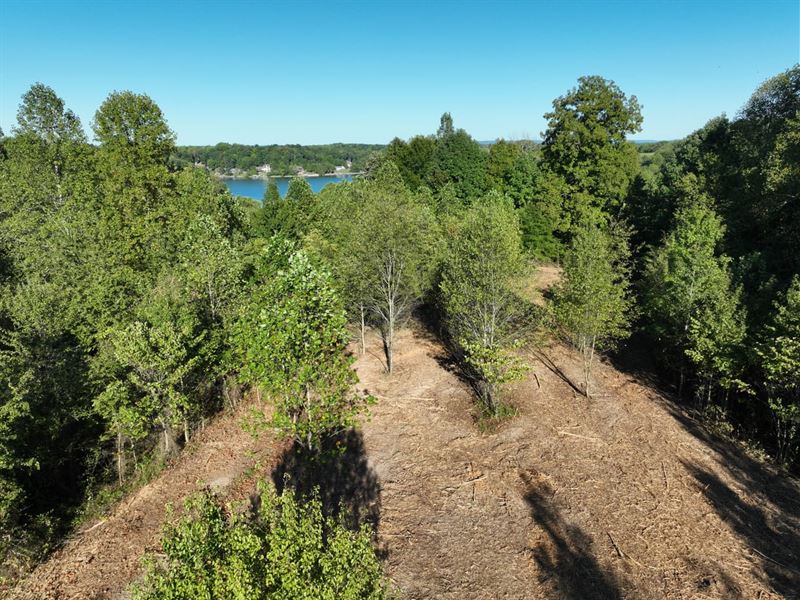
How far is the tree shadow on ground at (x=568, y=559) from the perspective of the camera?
35.6ft

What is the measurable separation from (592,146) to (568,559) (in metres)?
32.4

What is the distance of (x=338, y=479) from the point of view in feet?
49.0

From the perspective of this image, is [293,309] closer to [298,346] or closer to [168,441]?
[298,346]

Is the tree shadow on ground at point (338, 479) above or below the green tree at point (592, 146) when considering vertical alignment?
→ below

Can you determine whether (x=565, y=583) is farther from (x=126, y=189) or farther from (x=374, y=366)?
(x=126, y=189)

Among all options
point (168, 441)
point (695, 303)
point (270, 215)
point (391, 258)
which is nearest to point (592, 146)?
point (695, 303)

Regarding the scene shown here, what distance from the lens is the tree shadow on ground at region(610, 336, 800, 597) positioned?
1165 cm

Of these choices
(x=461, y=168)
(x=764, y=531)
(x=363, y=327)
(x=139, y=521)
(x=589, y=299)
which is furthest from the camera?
(x=461, y=168)

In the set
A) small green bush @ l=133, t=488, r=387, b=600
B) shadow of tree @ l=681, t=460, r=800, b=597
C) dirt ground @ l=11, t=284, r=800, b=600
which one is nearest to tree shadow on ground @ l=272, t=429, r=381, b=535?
dirt ground @ l=11, t=284, r=800, b=600

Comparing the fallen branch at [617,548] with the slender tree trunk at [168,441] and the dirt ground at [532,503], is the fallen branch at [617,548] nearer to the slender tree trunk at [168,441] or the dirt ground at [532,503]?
the dirt ground at [532,503]

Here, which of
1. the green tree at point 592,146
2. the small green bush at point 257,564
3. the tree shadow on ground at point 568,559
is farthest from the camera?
the green tree at point 592,146

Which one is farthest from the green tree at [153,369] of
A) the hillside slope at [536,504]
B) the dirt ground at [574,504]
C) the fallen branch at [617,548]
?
the fallen branch at [617,548]

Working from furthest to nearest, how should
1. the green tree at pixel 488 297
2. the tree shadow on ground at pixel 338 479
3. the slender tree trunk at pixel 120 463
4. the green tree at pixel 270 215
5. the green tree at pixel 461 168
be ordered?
the green tree at pixel 461 168, the green tree at pixel 270 215, the green tree at pixel 488 297, the slender tree trunk at pixel 120 463, the tree shadow on ground at pixel 338 479

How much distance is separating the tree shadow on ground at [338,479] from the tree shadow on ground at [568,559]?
183 inches
